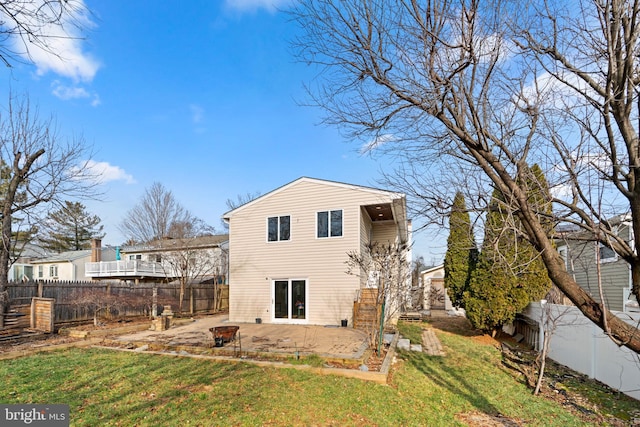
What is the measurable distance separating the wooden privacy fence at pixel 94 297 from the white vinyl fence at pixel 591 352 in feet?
46.9

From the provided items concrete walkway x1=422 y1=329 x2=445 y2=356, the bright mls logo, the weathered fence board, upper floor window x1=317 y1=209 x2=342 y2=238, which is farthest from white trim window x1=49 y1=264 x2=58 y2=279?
the bright mls logo

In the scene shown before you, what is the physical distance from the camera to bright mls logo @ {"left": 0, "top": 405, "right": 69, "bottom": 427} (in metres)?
4.54

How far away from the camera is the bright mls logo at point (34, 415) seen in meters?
4.54

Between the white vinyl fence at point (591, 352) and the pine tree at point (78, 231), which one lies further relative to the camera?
the pine tree at point (78, 231)

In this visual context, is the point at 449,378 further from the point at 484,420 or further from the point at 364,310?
the point at 364,310

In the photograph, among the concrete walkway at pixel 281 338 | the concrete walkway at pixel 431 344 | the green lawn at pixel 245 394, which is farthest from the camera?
the concrete walkway at pixel 431 344

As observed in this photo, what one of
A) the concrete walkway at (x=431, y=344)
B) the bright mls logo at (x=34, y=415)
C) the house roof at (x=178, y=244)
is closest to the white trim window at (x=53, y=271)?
the house roof at (x=178, y=244)

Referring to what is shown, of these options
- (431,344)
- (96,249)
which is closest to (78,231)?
(96,249)

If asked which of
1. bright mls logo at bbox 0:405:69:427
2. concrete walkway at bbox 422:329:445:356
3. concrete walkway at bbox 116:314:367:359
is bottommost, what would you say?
concrete walkway at bbox 422:329:445:356

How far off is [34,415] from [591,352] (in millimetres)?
10557

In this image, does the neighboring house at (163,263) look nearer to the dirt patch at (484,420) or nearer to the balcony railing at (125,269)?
the balcony railing at (125,269)

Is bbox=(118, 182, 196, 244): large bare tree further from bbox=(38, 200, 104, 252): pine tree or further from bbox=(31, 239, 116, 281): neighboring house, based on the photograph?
bbox=(38, 200, 104, 252): pine tree

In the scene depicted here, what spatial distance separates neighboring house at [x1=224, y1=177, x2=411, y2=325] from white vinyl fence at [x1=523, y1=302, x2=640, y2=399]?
5.66 meters

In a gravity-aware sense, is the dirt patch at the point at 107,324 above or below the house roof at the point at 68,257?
below
